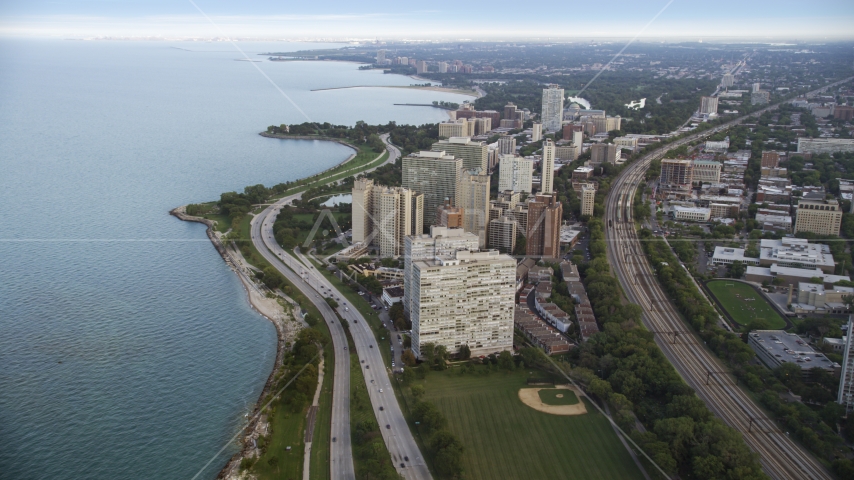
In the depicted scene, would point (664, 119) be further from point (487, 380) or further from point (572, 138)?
point (487, 380)

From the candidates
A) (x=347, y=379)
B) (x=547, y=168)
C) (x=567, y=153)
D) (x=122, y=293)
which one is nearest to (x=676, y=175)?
(x=547, y=168)

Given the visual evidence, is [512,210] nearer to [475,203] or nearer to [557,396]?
[475,203]

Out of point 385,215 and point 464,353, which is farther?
point 385,215

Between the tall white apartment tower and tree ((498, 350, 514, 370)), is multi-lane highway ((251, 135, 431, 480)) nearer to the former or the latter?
tree ((498, 350, 514, 370))

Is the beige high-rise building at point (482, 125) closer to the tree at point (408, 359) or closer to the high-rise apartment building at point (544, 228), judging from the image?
the high-rise apartment building at point (544, 228)

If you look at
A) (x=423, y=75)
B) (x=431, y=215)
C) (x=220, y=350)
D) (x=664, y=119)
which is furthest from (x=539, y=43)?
(x=220, y=350)
